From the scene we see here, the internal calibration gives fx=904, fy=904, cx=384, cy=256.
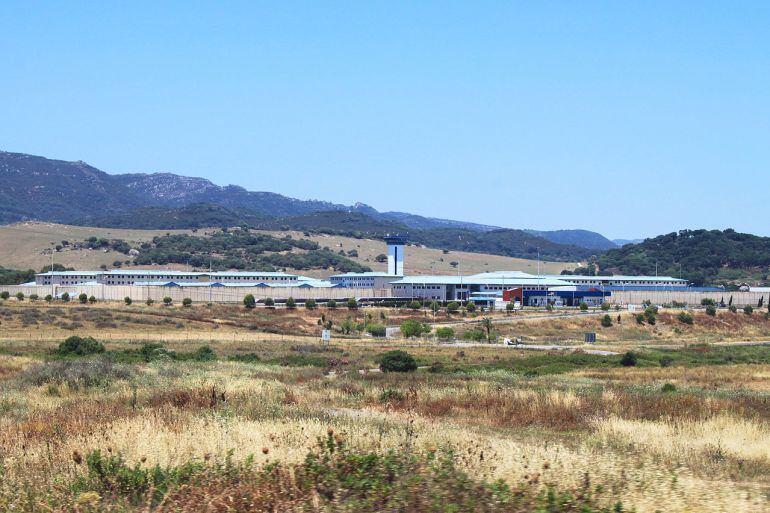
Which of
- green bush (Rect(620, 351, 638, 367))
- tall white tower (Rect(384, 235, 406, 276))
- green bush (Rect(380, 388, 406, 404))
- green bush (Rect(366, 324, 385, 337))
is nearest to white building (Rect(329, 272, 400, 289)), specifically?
tall white tower (Rect(384, 235, 406, 276))

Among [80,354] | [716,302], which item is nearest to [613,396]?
[80,354]

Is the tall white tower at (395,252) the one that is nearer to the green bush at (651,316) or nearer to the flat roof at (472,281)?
the flat roof at (472,281)

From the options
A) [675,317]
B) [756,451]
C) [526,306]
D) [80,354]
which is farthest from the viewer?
[526,306]

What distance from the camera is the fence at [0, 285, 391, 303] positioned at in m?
124

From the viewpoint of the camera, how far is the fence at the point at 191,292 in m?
124

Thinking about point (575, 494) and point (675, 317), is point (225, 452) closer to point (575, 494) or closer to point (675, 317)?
point (575, 494)

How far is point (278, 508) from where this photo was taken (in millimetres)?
10898

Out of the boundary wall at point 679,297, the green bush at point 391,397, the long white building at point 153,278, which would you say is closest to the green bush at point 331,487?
the green bush at point 391,397

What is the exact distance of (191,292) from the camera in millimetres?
126625

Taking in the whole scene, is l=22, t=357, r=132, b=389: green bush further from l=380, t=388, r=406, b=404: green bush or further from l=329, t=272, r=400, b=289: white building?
l=329, t=272, r=400, b=289: white building

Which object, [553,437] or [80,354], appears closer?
[553,437]

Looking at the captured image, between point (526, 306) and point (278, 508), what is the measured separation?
419 ft

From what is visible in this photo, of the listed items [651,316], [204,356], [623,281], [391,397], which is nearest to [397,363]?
[204,356]

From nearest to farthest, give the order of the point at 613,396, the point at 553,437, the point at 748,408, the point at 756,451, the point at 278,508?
the point at 278,508 < the point at 756,451 < the point at 553,437 < the point at 748,408 < the point at 613,396
